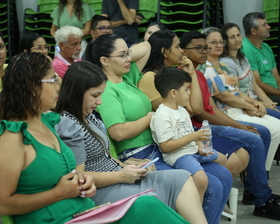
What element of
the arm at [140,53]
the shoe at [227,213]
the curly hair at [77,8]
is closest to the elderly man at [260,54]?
the curly hair at [77,8]

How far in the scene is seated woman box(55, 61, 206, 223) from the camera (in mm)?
2328

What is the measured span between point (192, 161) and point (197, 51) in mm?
1239

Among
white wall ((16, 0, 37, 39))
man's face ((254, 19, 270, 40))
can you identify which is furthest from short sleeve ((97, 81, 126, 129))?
white wall ((16, 0, 37, 39))

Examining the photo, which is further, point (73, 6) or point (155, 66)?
point (73, 6)

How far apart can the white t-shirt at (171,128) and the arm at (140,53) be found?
46 cm

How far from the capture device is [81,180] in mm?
1977

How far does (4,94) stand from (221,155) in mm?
1737

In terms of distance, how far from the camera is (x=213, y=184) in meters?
2.80

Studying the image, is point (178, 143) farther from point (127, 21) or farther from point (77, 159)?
point (127, 21)

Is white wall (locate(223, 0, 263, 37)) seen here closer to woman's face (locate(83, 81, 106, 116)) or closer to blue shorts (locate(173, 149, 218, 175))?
blue shorts (locate(173, 149, 218, 175))

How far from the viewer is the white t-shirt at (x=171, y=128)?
9.37ft

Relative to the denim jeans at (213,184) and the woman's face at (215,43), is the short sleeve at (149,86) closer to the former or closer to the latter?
the denim jeans at (213,184)

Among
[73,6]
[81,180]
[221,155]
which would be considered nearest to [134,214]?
[81,180]

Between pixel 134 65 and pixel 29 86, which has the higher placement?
pixel 29 86
